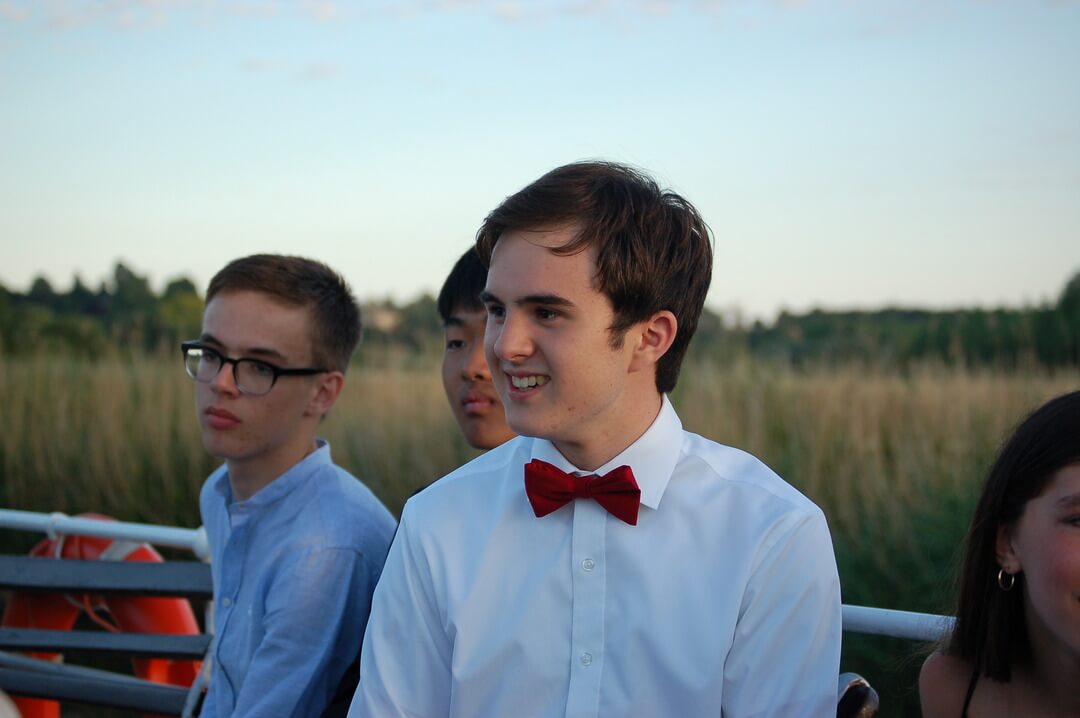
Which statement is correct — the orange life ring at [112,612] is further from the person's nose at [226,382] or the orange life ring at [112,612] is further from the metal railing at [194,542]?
the person's nose at [226,382]

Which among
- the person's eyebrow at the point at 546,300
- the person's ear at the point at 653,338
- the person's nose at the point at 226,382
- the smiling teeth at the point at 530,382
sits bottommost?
the person's nose at the point at 226,382

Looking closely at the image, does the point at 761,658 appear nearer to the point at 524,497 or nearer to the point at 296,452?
the point at 524,497

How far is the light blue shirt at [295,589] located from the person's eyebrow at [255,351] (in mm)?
296

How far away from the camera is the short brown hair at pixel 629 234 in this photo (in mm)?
1994

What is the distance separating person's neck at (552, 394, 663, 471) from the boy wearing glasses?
2.63 ft

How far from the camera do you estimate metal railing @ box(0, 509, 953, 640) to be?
6.91 ft

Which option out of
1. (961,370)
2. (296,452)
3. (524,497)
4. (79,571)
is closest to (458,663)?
(524,497)

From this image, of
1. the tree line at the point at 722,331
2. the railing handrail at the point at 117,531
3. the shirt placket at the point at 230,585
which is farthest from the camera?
the tree line at the point at 722,331

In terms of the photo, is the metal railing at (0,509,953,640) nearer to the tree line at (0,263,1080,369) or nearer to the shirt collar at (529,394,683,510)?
the shirt collar at (529,394,683,510)

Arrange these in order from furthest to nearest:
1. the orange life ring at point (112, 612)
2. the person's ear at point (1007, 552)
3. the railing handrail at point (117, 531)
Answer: the orange life ring at point (112, 612) → the railing handrail at point (117, 531) → the person's ear at point (1007, 552)

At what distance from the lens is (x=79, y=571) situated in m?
3.63

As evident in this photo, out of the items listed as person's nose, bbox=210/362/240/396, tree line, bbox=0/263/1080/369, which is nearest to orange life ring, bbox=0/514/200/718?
person's nose, bbox=210/362/240/396

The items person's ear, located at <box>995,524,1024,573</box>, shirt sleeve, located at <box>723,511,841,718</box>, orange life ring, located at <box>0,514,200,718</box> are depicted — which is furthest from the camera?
orange life ring, located at <box>0,514,200,718</box>

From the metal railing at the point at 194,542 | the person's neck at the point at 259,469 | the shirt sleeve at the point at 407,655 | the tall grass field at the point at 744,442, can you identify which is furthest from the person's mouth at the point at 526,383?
the tall grass field at the point at 744,442
